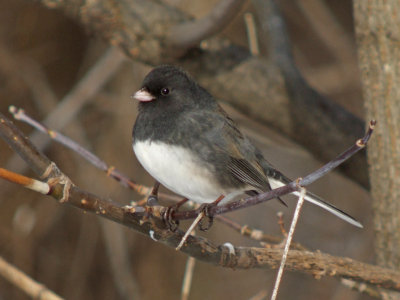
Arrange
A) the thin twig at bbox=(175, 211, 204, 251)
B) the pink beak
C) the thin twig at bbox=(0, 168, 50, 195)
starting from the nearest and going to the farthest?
the thin twig at bbox=(0, 168, 50, 195) → the thin twig at bbox=(175, 211, 204, 251) → the pink beak

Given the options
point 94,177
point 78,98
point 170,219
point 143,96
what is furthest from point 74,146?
point 94,177

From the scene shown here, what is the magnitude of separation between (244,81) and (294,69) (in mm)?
229

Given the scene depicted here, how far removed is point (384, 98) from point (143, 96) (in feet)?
2.58

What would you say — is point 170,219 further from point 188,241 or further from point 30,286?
point 30,286

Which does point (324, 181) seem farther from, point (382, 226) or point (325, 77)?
point (382, 226)

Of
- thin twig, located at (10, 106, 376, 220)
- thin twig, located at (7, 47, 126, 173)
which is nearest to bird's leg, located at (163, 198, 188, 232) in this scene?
thin twig, located at (10, 106, 376, 220)

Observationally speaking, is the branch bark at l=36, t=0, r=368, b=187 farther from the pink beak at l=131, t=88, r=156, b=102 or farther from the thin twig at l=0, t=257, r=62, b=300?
the thin twig at l=0, t=257, r=62, b=300

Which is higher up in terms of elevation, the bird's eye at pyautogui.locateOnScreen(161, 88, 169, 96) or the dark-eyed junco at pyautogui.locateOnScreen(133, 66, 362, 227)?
the bird's eye at pyautogui.locateOnScreen(161, 88, 169, 96)

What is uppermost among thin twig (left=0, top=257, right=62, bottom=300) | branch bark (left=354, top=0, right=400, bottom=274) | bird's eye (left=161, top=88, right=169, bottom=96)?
branch bark (left=354, top=0, right=400, bottom=274)

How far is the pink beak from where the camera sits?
5.33 ft

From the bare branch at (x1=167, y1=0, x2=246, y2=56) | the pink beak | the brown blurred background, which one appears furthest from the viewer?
the brown blurred background

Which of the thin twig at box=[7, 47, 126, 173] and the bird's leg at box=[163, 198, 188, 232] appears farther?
the thin twig at box=[7, 47, 126, 173]

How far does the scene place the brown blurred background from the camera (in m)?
2.86

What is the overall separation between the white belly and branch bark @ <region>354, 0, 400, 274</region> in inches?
23.6
